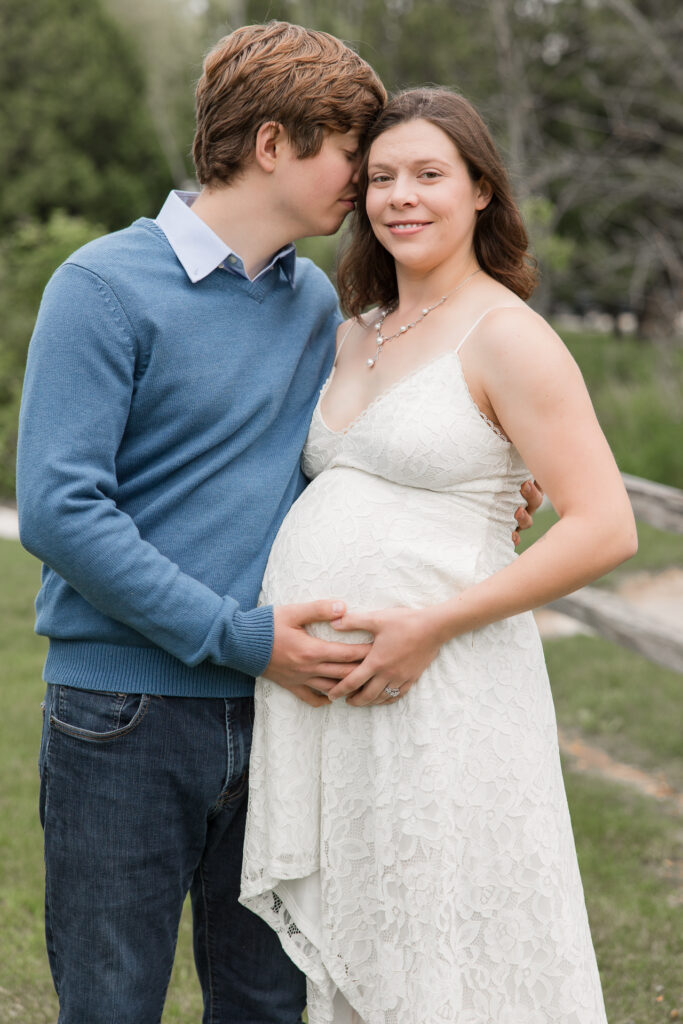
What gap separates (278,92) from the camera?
80.9 inches

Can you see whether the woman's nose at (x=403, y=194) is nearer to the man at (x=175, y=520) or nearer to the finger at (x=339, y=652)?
the man at (x=175, y=520)

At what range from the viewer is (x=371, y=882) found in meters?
1.99

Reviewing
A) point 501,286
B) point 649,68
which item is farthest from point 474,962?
point 649,68

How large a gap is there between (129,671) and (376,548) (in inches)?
20.5

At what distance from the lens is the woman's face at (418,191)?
2.07 m

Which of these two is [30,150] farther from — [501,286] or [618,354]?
[501,286]

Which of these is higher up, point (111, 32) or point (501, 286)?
point (501, 286)

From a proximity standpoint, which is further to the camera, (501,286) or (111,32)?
(111,32)

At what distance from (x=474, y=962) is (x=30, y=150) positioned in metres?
16.8

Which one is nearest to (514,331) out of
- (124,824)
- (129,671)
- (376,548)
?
(376,548)

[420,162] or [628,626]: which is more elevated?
[420,162]

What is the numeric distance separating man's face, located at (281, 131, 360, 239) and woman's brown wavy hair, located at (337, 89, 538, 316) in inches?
1.3

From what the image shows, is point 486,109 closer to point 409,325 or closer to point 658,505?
point 658,505

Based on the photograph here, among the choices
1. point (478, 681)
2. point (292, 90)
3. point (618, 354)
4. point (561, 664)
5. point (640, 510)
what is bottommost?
point (618, 354)
